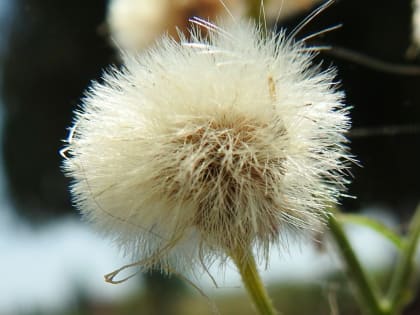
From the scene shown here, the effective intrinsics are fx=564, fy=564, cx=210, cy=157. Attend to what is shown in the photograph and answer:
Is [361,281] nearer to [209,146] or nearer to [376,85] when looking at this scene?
[209,146]

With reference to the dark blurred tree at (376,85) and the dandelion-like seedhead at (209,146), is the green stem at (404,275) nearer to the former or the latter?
the dark blurred tree at (376,85)

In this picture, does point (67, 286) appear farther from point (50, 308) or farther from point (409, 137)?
point (409, 137)

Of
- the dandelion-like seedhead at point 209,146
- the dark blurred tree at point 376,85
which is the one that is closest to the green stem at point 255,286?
the dandelion-like seedhead at point 209,146

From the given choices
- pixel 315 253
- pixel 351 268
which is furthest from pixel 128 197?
pixel 315 253

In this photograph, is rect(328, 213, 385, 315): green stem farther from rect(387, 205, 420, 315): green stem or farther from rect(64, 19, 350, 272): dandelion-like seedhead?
rect(64, 19, 350, 272): dandelion-like seedhead

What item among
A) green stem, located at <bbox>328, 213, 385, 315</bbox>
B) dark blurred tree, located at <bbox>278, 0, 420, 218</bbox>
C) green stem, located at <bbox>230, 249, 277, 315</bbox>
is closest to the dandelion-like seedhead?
green stem, located at <bbox>230, 249, 277, 315</bbox>

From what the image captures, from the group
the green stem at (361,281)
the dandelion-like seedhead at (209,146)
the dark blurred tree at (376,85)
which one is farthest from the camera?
the dark blurred tree at (376,85)
